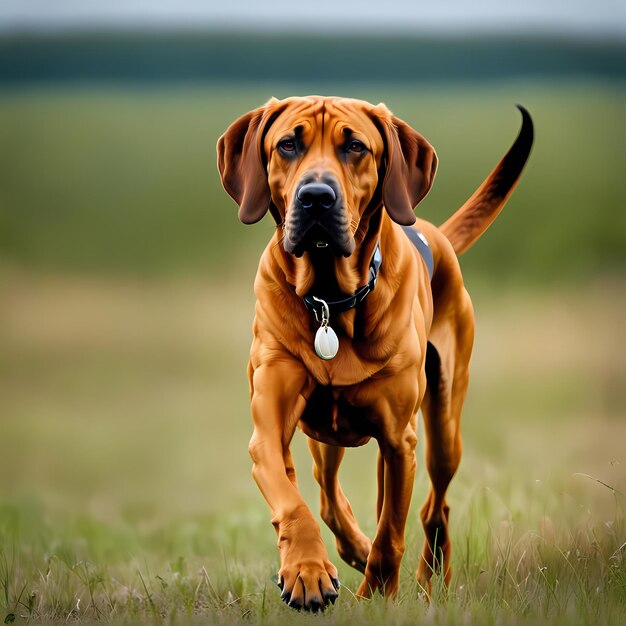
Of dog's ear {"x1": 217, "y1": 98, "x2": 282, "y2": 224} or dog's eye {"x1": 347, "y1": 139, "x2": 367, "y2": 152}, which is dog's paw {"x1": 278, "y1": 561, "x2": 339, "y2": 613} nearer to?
dog's ear {"x1": 217, "y1": 98, "x2": 282, "y2": 224}

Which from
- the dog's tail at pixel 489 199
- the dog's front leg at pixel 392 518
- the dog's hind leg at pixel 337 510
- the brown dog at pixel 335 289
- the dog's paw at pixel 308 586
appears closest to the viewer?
the dog's paw at pixel 308 586

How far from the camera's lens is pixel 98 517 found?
19.0 feet

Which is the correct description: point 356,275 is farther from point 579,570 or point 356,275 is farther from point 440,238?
point 579,570

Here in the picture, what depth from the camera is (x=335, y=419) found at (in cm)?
448

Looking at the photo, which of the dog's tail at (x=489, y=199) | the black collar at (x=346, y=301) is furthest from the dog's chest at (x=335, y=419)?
the dog's tail at (x=489, y=199)

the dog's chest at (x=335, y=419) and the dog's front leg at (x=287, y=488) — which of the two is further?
the dog's chest at (x=335, y=419)

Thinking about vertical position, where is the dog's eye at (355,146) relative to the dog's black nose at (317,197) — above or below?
above

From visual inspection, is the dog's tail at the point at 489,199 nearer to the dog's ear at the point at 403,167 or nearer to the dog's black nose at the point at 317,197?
the dog's ear at the point at 403,167

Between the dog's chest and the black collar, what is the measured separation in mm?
305

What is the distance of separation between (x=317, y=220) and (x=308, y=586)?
1.29 metres

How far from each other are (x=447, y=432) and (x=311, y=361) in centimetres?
124

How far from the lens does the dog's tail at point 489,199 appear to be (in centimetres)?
548

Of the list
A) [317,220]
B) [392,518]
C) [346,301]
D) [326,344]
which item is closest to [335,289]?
[346,301]

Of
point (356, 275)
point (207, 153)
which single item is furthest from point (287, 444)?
point (207, 153)
